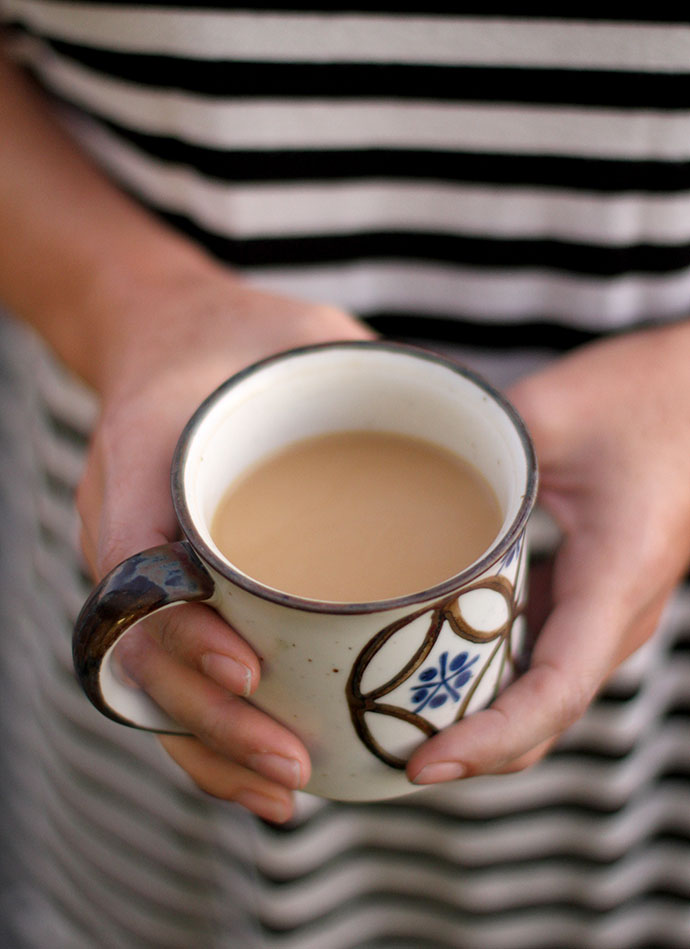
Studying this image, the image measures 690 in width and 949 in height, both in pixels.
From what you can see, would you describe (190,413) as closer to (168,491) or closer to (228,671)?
(168,491)

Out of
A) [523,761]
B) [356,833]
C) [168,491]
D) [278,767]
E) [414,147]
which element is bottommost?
[356,833]

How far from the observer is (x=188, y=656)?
22.4 inches

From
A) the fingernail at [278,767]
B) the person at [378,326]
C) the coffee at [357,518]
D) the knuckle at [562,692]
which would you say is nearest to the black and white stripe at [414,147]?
the person at [378,326]

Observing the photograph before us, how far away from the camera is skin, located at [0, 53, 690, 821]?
0.59 m

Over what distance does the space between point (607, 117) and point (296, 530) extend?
0.44m

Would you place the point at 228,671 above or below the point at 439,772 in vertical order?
above

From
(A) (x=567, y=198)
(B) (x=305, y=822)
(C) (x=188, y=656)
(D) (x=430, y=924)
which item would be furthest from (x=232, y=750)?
(D) (x=430, y=924)

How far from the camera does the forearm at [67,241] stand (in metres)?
0.84

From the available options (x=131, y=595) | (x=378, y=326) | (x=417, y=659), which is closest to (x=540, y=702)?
(x=417, y=659)

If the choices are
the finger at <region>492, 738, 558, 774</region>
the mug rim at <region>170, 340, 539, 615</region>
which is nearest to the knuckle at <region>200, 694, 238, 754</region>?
the mug rim at <region>170, 340, 539, 615</region>

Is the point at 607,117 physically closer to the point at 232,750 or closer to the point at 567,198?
the point at 567,198

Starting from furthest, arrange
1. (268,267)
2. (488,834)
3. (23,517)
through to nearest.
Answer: (23,517)
(488,834)
(268,267)

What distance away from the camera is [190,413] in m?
0.66

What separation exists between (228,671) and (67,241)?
0.54 m
